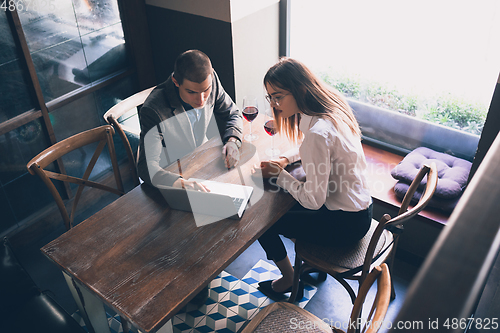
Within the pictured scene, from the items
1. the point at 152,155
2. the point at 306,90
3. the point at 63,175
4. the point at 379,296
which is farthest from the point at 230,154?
the point at 379,296

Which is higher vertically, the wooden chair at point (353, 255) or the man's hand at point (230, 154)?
the man's hand at point (230, 154)

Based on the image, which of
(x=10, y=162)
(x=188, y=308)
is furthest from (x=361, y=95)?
(x=10, y=162)

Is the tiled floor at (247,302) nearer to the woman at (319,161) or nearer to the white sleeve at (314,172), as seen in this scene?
the woman at (319,161)

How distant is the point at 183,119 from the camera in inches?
82.3

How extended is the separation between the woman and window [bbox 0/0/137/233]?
1.51 m

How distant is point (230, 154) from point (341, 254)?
0.67 meters

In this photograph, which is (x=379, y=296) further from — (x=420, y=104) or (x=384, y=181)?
(x=420, y=104)

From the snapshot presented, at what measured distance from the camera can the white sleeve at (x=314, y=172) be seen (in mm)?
1588

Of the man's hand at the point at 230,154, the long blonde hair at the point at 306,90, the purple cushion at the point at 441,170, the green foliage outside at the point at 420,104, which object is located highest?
the long blonde hair at the point at 306,90

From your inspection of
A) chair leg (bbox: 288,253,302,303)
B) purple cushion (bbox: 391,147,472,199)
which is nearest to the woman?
chair leg (bbox: 288,253,302,303)

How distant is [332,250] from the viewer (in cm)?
181

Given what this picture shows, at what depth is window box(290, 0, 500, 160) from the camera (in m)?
2.25

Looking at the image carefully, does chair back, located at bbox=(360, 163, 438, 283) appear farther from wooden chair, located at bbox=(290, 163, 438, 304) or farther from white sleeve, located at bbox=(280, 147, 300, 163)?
white sleeve, located at bbox=(280, 147, 300, 163)

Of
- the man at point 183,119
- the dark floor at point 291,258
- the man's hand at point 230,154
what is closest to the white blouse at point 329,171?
the man's hand at point 230,154
